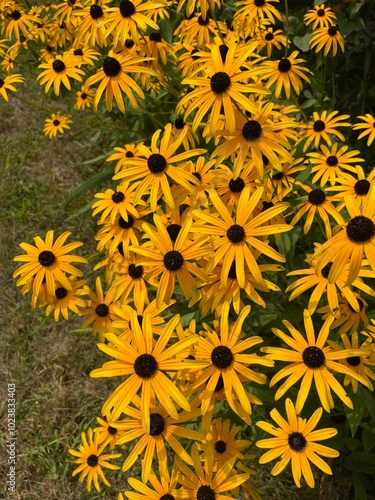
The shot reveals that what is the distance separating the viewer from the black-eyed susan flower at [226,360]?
1608 mm

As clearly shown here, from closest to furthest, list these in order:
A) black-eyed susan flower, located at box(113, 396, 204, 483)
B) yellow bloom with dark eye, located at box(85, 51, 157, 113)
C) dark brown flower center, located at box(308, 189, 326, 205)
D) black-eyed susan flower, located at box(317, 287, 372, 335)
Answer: black-eyed susan flower, located at box(113, 396, 204, 483), black-eyed susan flower, located at box(317, 287, 372, 335), dark brown flower center, located at box(308, 189, 326, 205), yellow bloom with dark eye, located at box(85, 51, 157, 113)

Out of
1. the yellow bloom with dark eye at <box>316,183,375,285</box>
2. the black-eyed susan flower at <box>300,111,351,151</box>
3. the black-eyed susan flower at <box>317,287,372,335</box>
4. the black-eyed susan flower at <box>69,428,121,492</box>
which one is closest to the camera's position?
the yellow bloom with dark eye at <box>316,183,375,285</box>

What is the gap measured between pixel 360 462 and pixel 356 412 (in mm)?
616

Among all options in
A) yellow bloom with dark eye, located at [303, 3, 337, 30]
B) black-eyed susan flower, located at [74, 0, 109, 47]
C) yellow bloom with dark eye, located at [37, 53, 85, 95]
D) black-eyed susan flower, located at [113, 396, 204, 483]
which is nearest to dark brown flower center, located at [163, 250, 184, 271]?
black-eyed susan flower, located at [113, 396, 204, 483]

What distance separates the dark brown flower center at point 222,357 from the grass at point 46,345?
1.30 m

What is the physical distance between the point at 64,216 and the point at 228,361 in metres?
3.03

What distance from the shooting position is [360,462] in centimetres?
235

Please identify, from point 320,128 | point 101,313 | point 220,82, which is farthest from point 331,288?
point 320,128

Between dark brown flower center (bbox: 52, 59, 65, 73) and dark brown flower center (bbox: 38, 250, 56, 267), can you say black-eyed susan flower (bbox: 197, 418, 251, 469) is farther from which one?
dark brown flower center (bbox: 52, 59, 65, 73)

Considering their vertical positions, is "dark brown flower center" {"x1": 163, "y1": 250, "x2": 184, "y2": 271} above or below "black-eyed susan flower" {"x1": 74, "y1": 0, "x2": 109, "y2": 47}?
below

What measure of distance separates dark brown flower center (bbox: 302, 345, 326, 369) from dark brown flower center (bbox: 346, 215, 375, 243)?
1.34 feet

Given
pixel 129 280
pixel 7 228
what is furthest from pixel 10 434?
pixel 7 228

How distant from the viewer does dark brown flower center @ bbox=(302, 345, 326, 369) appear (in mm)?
1650

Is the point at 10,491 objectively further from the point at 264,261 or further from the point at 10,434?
the point at 264,261
